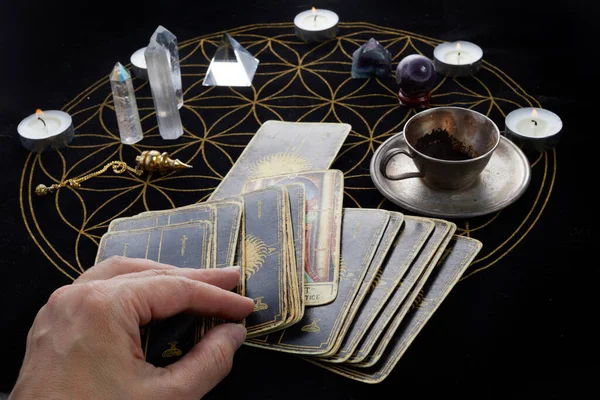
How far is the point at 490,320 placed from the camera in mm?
1347

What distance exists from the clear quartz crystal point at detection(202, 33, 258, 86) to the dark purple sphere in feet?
1.46

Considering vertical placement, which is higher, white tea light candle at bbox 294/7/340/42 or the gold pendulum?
white tea light candle at bbox 294/7/340/42

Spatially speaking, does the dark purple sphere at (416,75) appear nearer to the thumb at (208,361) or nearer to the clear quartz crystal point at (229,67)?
the clear quartz crystal point at (229,67)

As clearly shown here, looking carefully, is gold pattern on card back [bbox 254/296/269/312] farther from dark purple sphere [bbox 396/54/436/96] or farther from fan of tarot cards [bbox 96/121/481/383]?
dark purple sphere [bbox 396/54/436/96]

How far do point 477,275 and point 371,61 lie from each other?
790mm

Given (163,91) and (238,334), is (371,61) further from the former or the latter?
(238,334)

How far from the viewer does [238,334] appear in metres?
1.21

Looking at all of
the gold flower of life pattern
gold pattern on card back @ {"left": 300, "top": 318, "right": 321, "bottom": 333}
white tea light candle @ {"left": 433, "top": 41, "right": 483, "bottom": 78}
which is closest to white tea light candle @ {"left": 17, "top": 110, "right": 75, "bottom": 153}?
the gold flower of life pattern

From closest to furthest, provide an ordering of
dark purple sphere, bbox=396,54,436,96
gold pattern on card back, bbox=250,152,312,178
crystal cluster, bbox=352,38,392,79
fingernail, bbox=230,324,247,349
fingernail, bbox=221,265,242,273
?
fingernail, bbox=230,324,247,349 < fingernail, bbox=221,265,242,273 < gold pattern on card back, bbox=250,152,312,178 < dark purple sphere, bbox=396,54,436,96 < crystal cluster, bbox=352,38,392,79

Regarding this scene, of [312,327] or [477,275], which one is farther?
[477,275]

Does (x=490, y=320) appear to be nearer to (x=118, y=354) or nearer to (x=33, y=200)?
(x=118, y=354)

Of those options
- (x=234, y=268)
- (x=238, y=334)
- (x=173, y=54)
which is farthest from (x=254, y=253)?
(x=173, y=54)

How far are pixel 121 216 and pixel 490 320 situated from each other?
83 cm

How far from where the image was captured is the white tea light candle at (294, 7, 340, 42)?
7.23 ft
